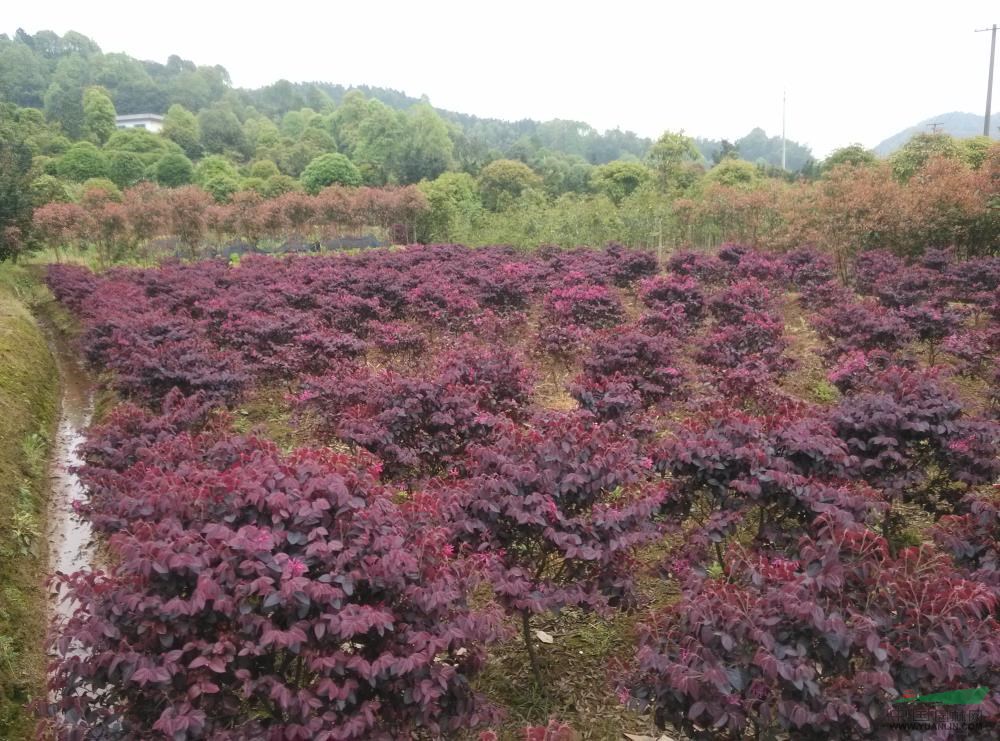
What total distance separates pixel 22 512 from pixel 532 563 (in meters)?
5.33

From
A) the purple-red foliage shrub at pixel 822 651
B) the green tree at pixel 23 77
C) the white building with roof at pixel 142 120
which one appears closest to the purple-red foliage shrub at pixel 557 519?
the purple-red foliage shrub at pixel 822 651

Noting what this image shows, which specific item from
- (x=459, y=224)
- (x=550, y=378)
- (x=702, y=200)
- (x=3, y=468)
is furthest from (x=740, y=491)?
(x=459, y=224)

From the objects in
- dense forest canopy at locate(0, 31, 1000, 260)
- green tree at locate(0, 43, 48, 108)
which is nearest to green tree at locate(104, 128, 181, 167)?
dense forest canopy at locate(0, 31, 1000, 260)

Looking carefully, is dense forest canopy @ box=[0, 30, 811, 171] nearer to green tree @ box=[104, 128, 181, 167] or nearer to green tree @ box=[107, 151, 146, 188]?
green tree @ box=[104, 128, 181, 167]

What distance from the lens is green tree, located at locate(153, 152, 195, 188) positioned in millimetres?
49375

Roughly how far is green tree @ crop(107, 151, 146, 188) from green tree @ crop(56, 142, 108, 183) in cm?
58

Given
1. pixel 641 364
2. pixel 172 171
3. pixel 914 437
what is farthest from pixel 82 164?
pixel 914 437

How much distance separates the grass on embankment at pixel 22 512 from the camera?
408 cm

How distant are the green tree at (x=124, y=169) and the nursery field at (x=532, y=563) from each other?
48278mm

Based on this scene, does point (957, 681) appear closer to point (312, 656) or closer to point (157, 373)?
point (312, 656)

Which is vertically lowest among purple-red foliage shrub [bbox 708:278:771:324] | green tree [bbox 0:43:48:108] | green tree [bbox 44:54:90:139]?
purple-red foliage shrub [bbox 708:278:771:324]

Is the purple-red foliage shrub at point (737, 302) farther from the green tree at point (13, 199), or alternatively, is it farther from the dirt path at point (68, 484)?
the green tree at point (13, 199)

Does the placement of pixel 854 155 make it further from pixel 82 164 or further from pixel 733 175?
pixel 82 164

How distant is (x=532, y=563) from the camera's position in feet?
12.1
